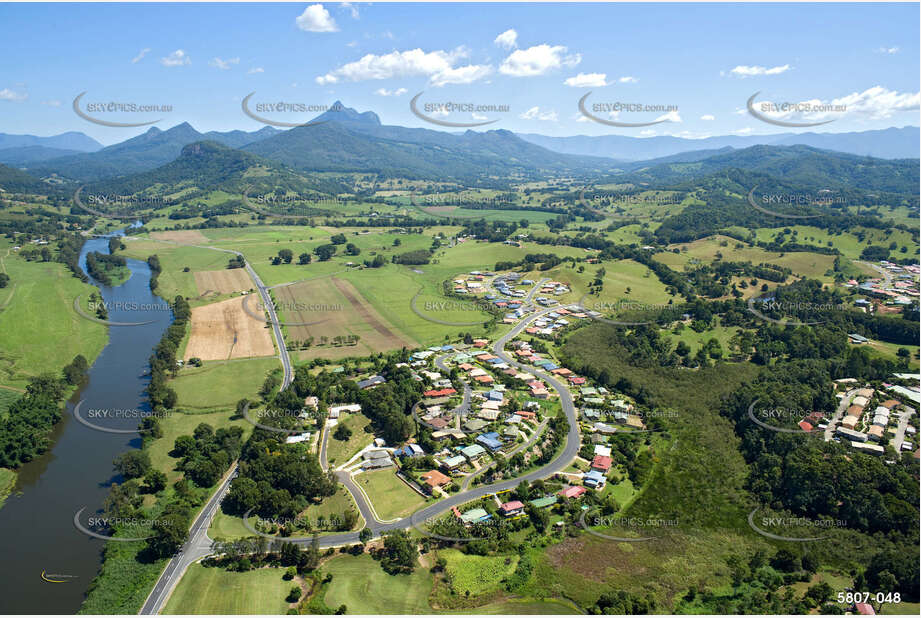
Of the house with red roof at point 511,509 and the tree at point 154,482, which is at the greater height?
the tree at point 154,482

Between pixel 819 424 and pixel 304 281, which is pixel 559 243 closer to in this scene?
pixel 304 281

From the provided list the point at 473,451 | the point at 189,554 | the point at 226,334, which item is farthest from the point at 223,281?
the point at 189,554

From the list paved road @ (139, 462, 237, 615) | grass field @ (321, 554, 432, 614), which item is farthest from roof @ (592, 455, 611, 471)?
paved road @ (139, 462, 237, 615)

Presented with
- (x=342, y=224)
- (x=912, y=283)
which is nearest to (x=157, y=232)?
(x=342, y=224)

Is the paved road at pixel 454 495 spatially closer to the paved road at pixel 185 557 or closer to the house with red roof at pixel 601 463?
the house with red roof at pixel 601 463

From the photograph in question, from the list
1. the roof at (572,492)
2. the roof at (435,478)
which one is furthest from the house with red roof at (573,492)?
the roof at (435,478)

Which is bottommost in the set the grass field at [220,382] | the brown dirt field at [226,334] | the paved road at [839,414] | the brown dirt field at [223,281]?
the paved road at [839,414]
